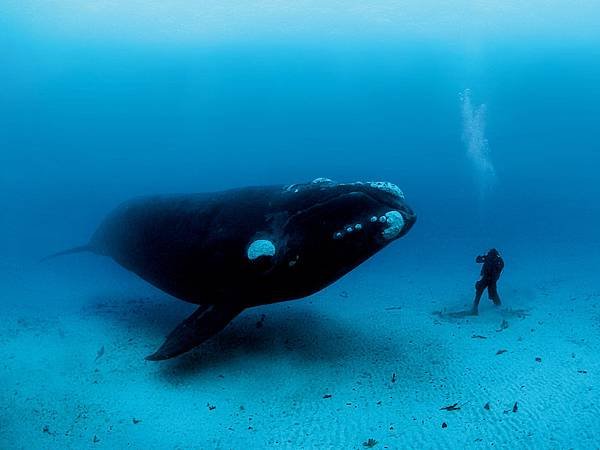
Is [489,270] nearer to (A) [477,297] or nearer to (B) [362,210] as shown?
(A) [477,297]

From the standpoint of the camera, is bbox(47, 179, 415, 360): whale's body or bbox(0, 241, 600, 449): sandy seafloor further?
bbox(47, 179, 415, 360): whale's body

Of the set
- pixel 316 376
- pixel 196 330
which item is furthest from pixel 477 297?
pixel 196 330

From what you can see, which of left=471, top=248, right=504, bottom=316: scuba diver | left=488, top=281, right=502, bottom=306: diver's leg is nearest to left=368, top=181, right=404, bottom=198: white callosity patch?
left=471, top=248, right=504, bottom=316: scuba diver

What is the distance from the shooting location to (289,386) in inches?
285

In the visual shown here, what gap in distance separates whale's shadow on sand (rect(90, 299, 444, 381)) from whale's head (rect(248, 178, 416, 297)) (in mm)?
1423

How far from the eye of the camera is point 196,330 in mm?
7715

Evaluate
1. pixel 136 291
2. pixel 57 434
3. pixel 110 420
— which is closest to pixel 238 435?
pixel 110 420

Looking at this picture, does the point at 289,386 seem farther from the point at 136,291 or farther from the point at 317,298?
the point at 136,291

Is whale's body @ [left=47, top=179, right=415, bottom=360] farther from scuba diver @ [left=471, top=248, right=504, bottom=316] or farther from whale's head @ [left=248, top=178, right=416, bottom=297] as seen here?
scuba diver @ [left=471, top=248, right=504, bottom=316]

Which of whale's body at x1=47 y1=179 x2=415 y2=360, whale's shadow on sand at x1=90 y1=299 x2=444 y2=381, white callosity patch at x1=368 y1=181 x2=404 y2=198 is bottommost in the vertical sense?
whale's shadow on sand at x1=90 y1=299 x2=444 y2=381

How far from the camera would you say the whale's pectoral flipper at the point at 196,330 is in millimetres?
7410

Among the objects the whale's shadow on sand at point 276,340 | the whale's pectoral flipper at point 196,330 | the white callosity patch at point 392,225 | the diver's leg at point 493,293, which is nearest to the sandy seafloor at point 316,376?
the whale's shadow on sand at point 276,340

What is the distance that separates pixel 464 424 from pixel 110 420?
4.99 meters

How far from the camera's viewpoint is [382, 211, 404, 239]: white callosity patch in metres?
7.32
